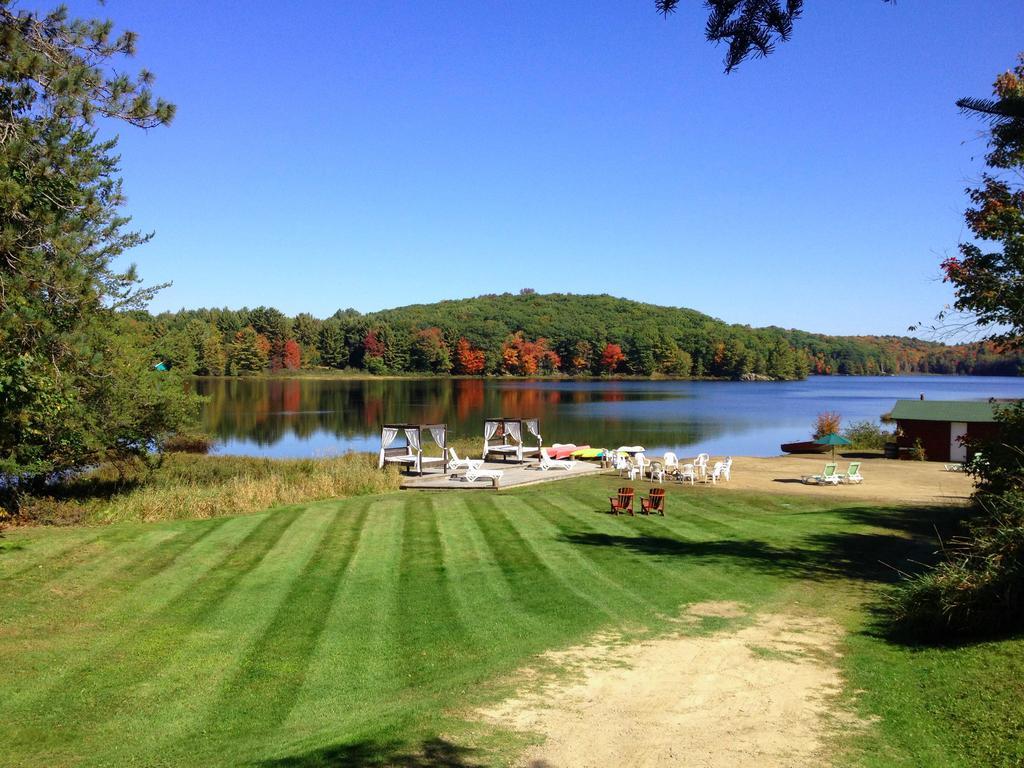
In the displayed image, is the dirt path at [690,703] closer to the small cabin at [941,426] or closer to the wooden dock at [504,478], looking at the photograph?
the wooden dock at [504,478]

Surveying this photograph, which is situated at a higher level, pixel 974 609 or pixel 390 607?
pixel 974 609

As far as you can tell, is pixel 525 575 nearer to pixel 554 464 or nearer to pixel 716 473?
pixel 716 473

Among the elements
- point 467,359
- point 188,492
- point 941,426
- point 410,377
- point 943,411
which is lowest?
point 188,492

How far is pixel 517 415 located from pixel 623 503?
41080 millimetres

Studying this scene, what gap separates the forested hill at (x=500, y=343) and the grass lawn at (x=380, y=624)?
95759 mm

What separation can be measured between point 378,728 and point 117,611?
4926 millimetres

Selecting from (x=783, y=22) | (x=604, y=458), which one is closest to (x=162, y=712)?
(x=783, y=22)

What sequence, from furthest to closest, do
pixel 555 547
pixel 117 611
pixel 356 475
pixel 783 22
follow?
pixel 356 475 → pixel 555 547 → pixel 117 611 → pixel 783 22

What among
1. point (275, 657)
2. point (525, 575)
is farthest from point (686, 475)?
point (275, 657)

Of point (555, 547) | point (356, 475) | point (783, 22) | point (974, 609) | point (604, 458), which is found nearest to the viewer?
point (783, 22)

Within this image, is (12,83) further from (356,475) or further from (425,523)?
(356,475)

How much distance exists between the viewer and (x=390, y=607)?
9.62 meters

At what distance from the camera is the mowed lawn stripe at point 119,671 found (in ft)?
20.7

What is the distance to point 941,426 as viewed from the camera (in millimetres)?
33219
